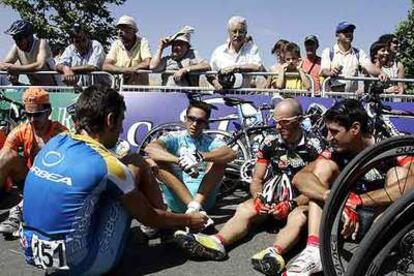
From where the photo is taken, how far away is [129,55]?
781 centimetres

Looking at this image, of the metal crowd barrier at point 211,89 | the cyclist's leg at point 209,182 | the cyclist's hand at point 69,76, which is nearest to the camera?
the cyclist's leg at point 209,182

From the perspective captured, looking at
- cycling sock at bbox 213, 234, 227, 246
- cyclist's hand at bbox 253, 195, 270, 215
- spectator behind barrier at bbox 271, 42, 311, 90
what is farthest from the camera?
spectator behind barrier at bbox 271, 42, 311, 90

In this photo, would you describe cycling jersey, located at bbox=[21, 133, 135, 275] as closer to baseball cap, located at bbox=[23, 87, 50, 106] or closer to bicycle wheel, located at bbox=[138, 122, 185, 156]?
baseball cap, located at bbox=[23, 87, 50, 106]

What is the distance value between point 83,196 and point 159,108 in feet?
12.5

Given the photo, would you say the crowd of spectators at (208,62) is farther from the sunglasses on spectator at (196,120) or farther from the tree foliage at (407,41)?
the tree foliage at (407,41)

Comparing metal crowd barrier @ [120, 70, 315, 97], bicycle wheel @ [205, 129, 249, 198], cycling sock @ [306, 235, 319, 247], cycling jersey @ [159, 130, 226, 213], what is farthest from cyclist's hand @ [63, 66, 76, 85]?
cycling sock @ [306, 235, 319, 247]

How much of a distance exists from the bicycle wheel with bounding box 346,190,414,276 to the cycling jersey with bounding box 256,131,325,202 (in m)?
2.24

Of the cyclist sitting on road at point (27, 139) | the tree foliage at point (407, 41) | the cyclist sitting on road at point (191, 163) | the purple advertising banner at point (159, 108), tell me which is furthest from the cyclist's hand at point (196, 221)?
the tree foliage at point (407, 41)

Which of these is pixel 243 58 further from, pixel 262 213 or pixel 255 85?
pixel 262 213

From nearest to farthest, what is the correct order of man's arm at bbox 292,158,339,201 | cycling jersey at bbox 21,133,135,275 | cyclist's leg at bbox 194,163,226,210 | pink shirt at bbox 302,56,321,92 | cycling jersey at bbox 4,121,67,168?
cycling jersey at bbox 21,133,135,275, man's arm at bbox 292,158,339,201, cyclist's leg at bbox 194,163,226,210, cycling jersey at bbox 4,121,67,168, pink shirt at bbox 302,56,321,92

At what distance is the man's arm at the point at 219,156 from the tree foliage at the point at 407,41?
38.8 feet

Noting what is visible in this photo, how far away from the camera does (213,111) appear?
6.88m

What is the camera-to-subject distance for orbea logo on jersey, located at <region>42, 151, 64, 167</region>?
3419mm

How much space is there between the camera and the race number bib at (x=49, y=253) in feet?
11.2
